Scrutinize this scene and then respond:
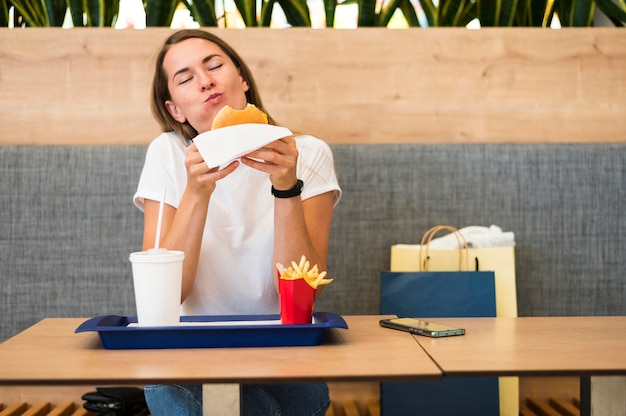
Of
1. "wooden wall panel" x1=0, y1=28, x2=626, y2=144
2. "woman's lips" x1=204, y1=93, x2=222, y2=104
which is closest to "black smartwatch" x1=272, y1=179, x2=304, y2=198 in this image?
"woman's lips" x1=204, y1=93, x2=222, y2=104

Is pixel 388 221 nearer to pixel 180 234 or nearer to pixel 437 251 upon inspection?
pixel 437 251

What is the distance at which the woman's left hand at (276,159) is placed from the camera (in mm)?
1084

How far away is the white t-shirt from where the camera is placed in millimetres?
1328

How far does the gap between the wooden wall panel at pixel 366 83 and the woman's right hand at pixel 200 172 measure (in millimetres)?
774

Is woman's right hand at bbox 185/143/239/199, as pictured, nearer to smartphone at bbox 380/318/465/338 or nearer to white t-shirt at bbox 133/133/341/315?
white t-shirt at bbox 133/133/341/315

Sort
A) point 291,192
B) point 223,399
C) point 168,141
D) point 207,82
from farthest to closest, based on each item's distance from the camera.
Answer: point 168,141 → point 207,82 → point 291,192 → point 223,399

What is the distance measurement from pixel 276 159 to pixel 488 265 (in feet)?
2.74

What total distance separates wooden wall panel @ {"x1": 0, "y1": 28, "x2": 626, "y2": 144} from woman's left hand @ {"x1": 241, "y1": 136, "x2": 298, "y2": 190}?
31.5 inches

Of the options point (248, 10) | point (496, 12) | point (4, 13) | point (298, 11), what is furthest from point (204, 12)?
point (496, 12)

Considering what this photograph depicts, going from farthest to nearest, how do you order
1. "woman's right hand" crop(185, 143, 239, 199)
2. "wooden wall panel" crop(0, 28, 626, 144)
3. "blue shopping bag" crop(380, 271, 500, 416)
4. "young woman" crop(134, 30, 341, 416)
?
"wooden wall panel" crop(0, 28, 626, 144) < "blue shopping bag" crop(380, 271, 500, 416) < "young woman" crop(134, 30, 341, 416) < "woman's right hand" crop(185, 143, 239, 199)

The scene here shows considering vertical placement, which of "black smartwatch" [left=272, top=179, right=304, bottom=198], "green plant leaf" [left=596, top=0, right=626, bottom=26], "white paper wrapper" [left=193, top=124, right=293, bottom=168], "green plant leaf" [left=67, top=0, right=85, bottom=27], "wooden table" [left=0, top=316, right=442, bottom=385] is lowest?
"wooden table" [left=0, top=316, right=442, bottom=385]

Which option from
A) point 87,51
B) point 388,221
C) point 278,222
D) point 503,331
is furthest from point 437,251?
point 87,51

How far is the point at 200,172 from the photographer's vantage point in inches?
43.7

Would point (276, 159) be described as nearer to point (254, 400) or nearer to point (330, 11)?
point (254, 400)
